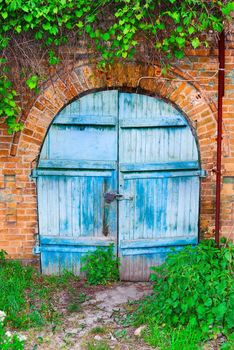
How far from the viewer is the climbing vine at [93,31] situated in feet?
18.4

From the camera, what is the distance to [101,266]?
6.48 meters

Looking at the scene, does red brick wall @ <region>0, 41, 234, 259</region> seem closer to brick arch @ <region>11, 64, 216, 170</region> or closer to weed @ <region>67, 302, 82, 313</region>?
brick arch @ <region>11, 64, 216, 170</region>

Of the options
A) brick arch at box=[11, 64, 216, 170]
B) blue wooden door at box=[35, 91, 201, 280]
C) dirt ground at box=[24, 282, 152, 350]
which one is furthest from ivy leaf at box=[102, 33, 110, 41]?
dirt ground at box=[24, 282, 152, 350]

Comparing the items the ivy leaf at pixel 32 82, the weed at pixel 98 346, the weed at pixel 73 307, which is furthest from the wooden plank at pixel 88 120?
the weed at pixel 98 346

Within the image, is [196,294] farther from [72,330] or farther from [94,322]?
[72,330]

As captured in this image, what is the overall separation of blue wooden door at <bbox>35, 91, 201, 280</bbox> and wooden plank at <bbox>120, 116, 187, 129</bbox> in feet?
0.04

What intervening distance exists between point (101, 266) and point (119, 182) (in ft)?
3.55

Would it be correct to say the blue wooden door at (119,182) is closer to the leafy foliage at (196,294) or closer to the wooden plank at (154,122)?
the wooden plank at (154,122)

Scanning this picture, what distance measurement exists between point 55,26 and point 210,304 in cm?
337

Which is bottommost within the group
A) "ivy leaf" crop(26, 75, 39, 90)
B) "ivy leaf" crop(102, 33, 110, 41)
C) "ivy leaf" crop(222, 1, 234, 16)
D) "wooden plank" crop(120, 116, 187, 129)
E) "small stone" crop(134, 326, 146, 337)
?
"small stone" crop(134, 326, 146, 337)

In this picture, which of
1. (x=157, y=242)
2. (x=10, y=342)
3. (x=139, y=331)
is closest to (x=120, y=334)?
(x=139, y=331)

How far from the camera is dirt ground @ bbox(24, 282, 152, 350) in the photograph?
5.15 m

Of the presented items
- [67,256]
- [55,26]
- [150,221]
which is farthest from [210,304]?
[55,26]

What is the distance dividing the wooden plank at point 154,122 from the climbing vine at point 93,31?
0.68 meters
